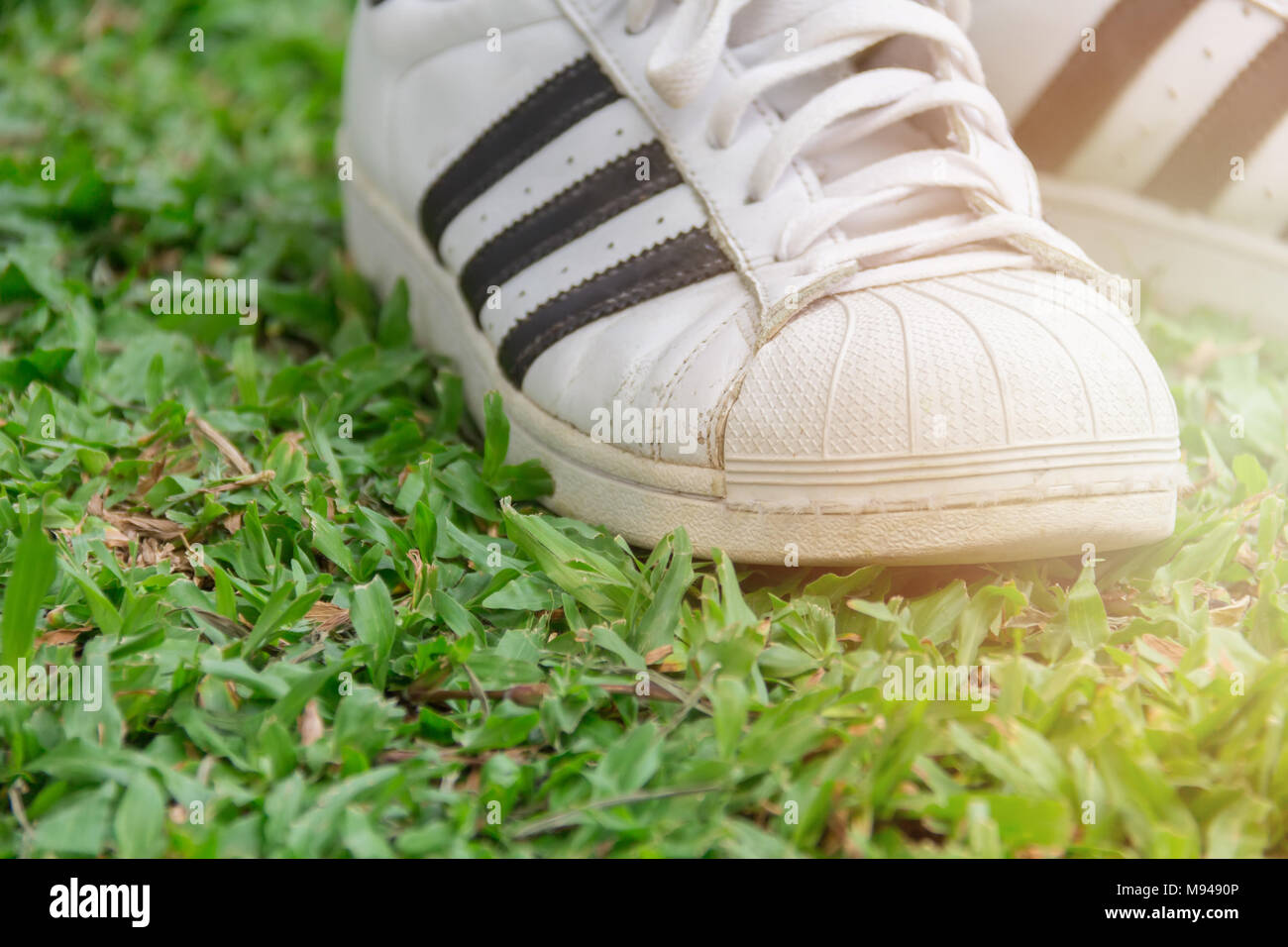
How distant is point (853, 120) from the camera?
4.37ft

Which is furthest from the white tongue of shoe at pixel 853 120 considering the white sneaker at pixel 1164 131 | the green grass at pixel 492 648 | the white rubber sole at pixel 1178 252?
the white rubber sole at pixel 1178 252

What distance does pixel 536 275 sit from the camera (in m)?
1.47

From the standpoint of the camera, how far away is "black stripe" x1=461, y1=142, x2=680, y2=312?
1.38 m

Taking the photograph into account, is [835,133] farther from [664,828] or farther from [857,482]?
[664,828]

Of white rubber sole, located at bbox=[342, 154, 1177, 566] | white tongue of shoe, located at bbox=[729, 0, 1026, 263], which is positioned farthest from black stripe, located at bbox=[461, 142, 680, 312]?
white rubber sole, located at bbox=[342, 154, 1177, 566]

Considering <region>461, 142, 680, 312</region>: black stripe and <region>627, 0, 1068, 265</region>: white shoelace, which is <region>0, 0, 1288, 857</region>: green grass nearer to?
<region>461, 142, 680, 312</region>: black stripe

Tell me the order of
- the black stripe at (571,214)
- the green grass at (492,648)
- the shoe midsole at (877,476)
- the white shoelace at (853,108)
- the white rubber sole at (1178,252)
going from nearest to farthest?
the green grass at (492,648)
the shoe midsole at (877,476)
the white shoelace at (853,108)
the black stripe at (571,214)
the white rubber sole at (1178,252)

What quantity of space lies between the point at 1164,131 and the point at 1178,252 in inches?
9.0

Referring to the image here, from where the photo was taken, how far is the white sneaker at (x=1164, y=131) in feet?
5.79

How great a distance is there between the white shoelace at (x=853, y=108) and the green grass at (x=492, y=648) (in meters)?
0.40

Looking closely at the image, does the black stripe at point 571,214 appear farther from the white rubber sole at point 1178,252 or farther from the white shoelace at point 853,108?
the white rubber sole at point 1178,252
